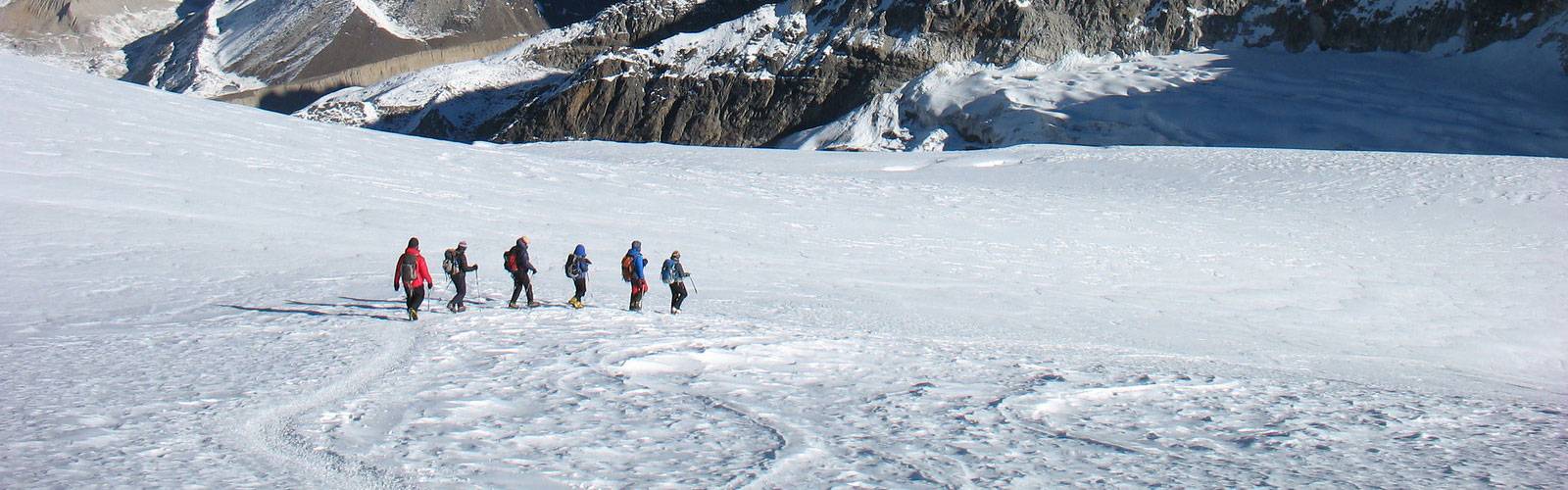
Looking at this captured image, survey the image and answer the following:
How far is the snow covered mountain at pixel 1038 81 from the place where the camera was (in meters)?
66.8

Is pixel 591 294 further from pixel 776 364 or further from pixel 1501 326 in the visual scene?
pixel 1501 326

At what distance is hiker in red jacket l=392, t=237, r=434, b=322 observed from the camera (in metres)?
11.2

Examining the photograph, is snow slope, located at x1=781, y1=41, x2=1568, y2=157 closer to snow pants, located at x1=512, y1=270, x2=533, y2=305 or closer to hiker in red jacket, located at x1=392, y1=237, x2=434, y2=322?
snow pants, located at x1=512, y1=270, x2=533, y2=305

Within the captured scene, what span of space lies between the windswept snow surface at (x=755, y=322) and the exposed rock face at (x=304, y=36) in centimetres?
10434

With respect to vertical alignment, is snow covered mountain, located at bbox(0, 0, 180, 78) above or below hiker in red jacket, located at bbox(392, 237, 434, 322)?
above

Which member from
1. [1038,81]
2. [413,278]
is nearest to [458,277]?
[413,278]

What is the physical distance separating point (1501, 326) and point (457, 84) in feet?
321

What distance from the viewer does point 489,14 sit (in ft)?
471

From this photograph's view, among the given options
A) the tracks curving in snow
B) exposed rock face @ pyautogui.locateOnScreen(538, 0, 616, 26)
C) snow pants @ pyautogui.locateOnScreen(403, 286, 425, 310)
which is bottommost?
snow pants @ pyautogui.locateOnScreen(403, 286, 425, 310)

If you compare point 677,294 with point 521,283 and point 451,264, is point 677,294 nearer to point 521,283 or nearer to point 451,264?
point 521,283

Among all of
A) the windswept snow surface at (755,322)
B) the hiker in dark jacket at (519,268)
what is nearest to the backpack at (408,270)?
the windswept snow surface at (755,322)

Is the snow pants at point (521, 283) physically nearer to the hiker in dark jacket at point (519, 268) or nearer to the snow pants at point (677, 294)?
the hiker in dark jacket at point (519, 268)

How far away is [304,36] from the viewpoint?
132m

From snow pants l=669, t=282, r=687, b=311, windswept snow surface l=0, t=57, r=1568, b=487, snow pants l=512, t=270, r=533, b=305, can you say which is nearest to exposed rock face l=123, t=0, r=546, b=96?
windswept snow surface l=0, t=57, r=1568, b=487
